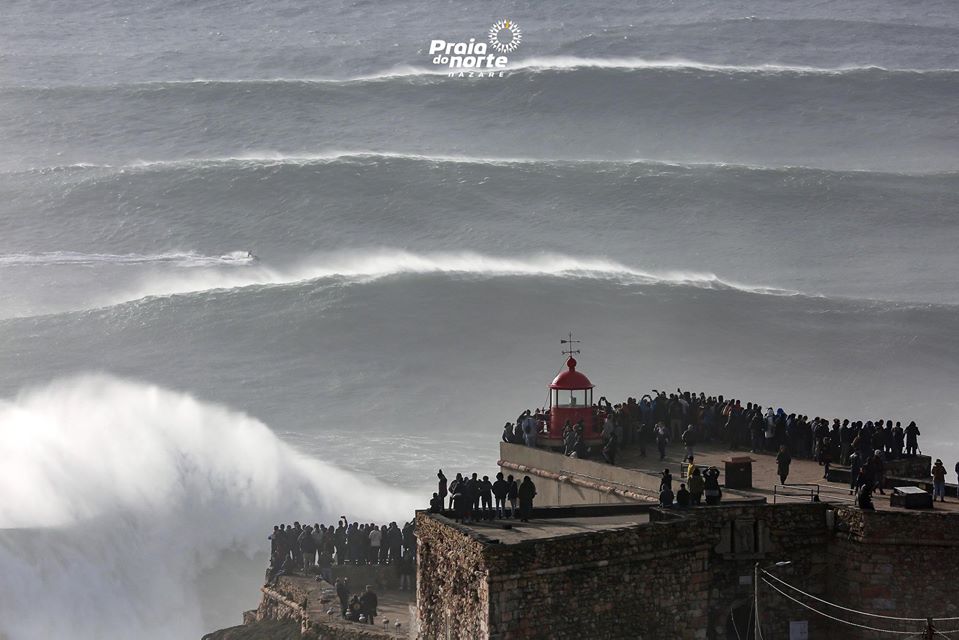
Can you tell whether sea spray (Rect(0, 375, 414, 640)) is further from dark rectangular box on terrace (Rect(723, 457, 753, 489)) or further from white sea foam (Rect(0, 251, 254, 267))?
white sea foam (Rect(0, 251, 254, 267))

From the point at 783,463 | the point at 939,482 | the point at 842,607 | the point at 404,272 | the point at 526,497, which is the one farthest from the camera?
the point at 404,272

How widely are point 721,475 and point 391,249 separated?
35.1m

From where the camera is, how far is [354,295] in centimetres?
5278

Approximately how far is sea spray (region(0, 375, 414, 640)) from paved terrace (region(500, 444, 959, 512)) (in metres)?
9.32

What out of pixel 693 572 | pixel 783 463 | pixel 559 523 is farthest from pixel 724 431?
pixel 693 572

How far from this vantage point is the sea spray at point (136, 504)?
1225 inches

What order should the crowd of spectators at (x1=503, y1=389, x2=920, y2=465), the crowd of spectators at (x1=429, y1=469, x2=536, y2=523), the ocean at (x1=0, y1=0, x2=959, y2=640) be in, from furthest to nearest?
the ocean at (x1=0, y1=0, x2=959, y2=640)
the crowd of spectators at (x1=503, y1=389, x2=920, y2=465)
the crowd of spectators at (x1=429, y1=469, x2=536, y2=523)

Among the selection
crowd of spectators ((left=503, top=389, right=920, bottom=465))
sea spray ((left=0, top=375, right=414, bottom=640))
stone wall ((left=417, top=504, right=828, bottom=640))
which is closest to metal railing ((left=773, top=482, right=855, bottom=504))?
stone wall ((left=417, top=504, right=828, bottom=640))

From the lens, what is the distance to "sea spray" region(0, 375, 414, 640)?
102 feet

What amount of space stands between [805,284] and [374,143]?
21743mm

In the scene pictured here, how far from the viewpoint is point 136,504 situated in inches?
1379

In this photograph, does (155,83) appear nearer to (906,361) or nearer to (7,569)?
(906,361)

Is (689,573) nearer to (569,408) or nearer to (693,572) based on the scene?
(693,572)

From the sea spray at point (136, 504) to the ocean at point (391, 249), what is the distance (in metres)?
0.09
